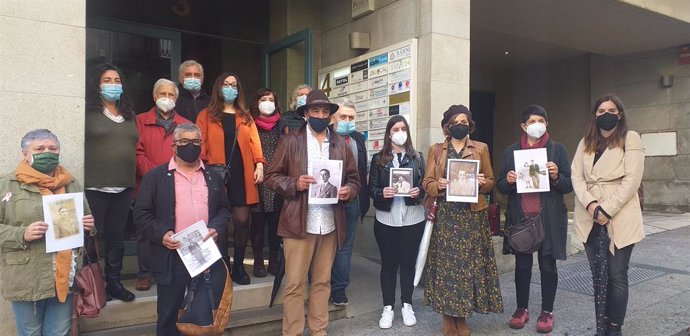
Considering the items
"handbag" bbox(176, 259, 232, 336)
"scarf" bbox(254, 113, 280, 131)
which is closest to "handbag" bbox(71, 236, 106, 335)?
"handbag" bbox(176, 259, 232, 336)

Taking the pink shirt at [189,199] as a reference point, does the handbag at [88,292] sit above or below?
below

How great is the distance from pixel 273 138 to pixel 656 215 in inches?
375

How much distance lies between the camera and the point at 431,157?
14.3 feet

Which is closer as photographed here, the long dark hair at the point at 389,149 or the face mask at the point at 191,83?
the long dark hair at the point at 389,149

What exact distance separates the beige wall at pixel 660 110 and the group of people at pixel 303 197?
8.27m

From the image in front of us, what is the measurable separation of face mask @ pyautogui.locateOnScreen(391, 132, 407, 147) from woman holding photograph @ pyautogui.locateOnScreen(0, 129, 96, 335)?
254 cm

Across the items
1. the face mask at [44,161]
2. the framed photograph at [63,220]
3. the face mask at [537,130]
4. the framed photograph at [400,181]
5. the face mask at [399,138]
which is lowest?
the framed photograph at [63,220]

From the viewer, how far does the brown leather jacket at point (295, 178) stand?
381 centimetres

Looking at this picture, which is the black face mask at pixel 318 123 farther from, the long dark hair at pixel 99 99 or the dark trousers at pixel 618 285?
the dark trousers at pixel 618 285

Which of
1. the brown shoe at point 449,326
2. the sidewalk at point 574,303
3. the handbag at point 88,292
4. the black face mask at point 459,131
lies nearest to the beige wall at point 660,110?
the sidewalk at point 574,303

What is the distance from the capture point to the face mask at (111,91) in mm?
3984

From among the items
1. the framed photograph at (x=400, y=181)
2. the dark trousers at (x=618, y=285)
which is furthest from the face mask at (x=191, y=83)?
the dark trousers at (x=618, y=285)

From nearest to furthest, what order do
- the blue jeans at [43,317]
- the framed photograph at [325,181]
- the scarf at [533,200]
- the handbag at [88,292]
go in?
the blue jeans at [43,317] < the handbag at [88,292] < the framed photograph at [325,181] < the scarf at [533,200]

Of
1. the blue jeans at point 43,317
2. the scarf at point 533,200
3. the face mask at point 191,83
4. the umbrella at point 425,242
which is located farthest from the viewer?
the face mask at point 191,83
